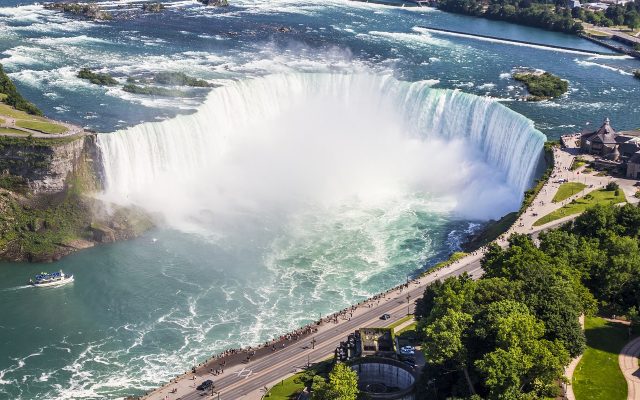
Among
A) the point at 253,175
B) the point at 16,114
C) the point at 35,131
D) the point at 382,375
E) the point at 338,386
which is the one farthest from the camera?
the point at 253,175

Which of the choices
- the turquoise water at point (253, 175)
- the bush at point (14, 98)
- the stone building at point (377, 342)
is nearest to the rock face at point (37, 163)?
the turquoise water at point (253, 175)

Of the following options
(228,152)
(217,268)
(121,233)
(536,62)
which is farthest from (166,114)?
(536,62)

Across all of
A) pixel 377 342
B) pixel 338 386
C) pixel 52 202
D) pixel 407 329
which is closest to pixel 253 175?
pixel 52 202

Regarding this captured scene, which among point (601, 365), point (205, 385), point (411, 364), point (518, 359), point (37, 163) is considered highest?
point (37, 163)

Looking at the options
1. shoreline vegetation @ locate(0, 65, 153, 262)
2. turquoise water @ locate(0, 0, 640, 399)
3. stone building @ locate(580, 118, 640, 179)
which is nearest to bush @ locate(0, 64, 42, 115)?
turquoise water @ locate(0, 0, 640, 399)

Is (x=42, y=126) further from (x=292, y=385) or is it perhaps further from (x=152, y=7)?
(x=152, y=7)

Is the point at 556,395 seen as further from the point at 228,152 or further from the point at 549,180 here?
the point at 228,152

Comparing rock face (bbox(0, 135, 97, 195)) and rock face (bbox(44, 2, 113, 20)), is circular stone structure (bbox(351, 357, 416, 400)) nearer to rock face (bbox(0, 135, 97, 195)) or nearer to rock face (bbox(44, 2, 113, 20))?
rock face (bbox(0, 135, 97, 195))
